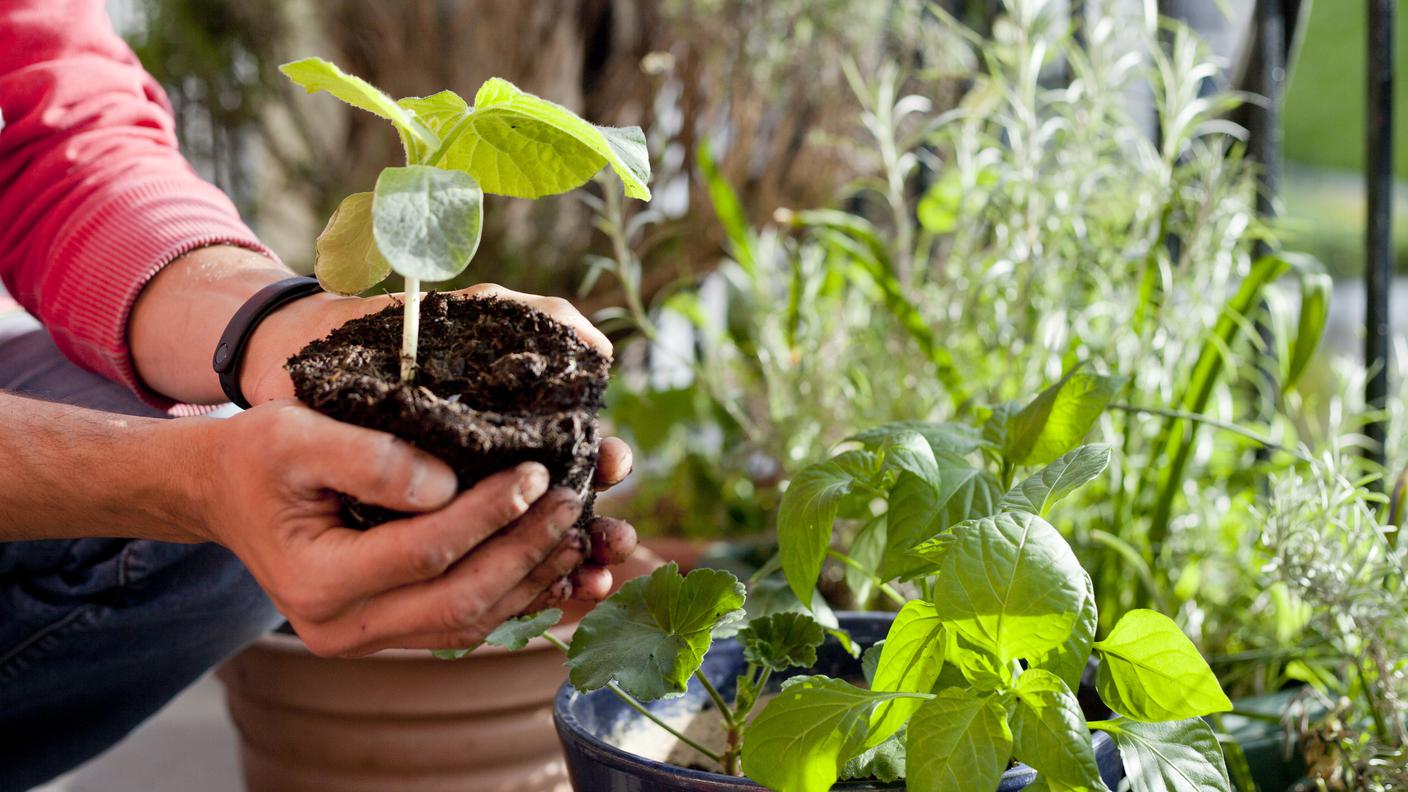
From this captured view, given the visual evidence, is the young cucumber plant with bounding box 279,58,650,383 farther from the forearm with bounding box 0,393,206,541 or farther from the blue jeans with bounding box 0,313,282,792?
the blue jeans with bounding box 0,313,282,792

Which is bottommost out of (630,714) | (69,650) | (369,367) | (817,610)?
(69,650)

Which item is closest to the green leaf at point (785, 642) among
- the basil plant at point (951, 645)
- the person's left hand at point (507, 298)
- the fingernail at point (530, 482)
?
the basil plant at point (951, 645)

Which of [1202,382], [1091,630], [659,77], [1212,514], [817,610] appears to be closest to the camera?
[1091,630]

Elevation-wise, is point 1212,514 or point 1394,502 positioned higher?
point 1394,502

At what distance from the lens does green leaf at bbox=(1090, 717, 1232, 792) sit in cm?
58

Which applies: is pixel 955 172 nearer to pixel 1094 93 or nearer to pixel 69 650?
pixel 1094 93

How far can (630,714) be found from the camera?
2.59 ft

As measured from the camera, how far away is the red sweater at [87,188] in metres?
0.92

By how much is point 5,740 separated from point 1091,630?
3.12 ft

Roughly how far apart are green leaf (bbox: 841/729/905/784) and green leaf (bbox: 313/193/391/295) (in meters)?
0.40

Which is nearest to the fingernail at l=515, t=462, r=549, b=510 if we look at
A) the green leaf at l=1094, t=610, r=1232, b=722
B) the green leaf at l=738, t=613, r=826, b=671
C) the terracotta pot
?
the green leaf at l=738, t=613, r=826, b=671

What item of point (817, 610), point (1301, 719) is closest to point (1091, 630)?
point (817, 610)

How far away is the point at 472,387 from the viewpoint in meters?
0.60

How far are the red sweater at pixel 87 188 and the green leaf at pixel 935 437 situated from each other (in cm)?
57
